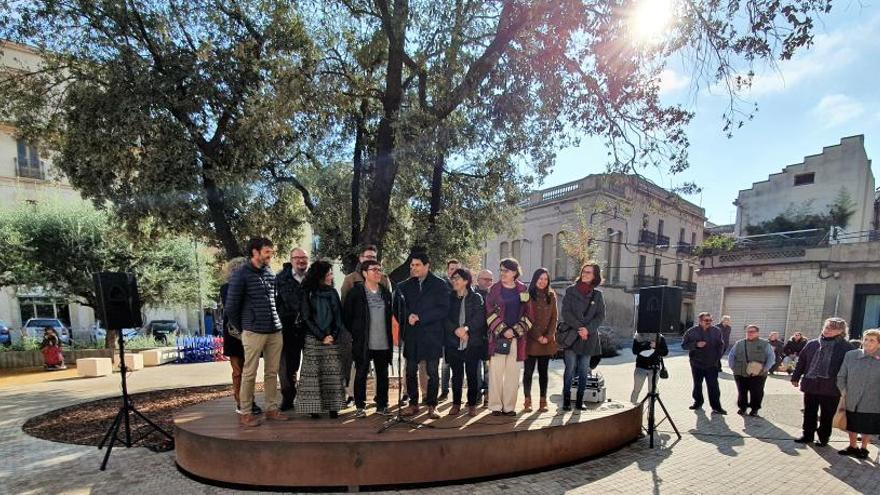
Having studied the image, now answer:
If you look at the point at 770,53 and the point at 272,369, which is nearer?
the point at 272,369

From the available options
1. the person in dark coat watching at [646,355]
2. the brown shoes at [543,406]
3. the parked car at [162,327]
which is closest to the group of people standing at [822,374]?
the person in dark coat watching at [646,355]

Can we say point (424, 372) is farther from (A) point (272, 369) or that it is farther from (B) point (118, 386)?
(B) point (118, 386)

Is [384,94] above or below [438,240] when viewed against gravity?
above

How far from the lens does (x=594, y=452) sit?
5055mm

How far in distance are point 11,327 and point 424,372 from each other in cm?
2650

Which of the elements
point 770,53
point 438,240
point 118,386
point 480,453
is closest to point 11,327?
point 118,386

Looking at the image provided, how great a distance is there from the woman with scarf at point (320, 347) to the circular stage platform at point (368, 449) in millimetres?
207

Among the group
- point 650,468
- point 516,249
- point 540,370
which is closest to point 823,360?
point 650,468

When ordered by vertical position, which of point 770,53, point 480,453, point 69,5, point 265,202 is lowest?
point 480,453

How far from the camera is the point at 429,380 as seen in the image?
16.1 ft

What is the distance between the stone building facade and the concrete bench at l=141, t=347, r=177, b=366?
1612 centimetres

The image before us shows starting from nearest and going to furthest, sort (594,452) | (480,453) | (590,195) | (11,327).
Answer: (480,453) < (594,452) < (11,327) < (590,195)

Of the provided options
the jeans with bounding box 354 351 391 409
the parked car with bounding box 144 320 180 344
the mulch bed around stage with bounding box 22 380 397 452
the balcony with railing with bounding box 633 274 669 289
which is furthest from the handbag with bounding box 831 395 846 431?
the parked car with bounding box 144 320 180 344

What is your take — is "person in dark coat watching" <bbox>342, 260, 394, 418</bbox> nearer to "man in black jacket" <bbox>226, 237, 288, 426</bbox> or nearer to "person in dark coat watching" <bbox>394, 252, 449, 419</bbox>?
"person in dark coat watching" <bbox>394, 252, 449, 419</bbox>
